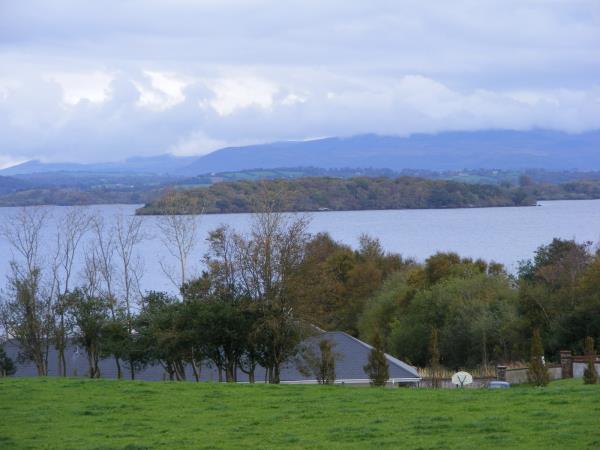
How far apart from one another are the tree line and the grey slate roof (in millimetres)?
501

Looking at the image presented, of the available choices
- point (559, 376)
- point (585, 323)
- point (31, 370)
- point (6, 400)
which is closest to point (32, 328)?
point (31, 370)

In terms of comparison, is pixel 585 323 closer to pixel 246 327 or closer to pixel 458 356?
pixel 458 356

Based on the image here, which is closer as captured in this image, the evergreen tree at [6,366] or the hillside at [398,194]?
the evergreen tree at [6,366]

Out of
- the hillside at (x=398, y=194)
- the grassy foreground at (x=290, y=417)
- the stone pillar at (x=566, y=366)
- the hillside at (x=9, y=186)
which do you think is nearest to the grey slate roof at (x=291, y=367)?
the stone pillar at (x=566, y=366)

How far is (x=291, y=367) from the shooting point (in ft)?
95.9

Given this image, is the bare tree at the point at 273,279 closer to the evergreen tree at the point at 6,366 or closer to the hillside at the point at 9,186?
the evergreen tree at the point at 6,366

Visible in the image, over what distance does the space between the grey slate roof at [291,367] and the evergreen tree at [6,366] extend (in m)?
0.47

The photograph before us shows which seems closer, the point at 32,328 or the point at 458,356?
the point at 32,328

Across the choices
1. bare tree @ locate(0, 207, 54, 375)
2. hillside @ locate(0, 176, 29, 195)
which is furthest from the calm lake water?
bare tree @ locate(0, 207, 54, 375)

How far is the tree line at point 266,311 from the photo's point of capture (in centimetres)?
2742

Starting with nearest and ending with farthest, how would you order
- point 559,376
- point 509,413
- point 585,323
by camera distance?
point 509,413
point 559,376
point 585,323

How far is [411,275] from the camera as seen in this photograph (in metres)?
51.7

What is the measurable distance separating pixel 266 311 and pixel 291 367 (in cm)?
304

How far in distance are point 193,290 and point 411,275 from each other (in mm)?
24682
